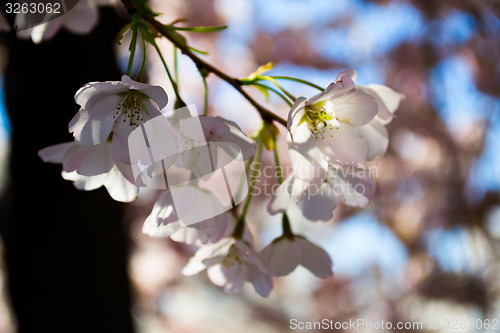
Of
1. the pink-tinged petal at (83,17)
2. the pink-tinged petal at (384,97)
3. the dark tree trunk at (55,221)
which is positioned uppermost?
the pink-tinged petal at (83,17)

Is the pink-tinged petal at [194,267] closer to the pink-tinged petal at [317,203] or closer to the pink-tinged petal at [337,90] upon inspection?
the pink-tinged petal at [317,203]

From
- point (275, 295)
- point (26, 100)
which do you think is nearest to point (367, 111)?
point (26, 100)

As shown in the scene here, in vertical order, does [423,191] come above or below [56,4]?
below

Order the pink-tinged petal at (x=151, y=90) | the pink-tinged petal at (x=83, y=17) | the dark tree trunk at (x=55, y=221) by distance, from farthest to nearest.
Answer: the dark tree trunk at (x=55, y=221) < the pink-tinged petal at (x=83, y=17) < the pink-tinged petal at (x=151, y=90)

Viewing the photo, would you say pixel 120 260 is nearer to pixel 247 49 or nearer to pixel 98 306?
pixel 98 306

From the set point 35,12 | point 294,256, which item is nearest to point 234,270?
point 294,256

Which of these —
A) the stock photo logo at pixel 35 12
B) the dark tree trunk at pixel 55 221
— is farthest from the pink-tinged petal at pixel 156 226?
the dark tree trunk at pixel 55 221
